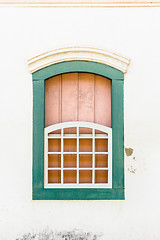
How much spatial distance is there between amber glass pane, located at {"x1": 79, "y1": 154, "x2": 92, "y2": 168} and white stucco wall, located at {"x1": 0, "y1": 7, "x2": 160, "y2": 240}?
498 millimetres

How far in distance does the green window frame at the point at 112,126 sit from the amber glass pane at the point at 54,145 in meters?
0.14

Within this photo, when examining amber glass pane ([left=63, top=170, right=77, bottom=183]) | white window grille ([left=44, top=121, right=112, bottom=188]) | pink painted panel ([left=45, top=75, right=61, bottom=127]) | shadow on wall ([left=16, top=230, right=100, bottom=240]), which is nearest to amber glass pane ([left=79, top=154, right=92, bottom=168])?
white window grille ([left=44, top=121, right=112, bottom=188])

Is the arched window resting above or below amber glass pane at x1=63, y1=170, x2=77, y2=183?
above

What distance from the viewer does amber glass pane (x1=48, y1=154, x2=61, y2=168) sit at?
424 centimetres

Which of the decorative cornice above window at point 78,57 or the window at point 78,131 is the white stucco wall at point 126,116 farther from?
the window at point 78,131

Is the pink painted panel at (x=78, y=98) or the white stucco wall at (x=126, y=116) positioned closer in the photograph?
the white stucco wall at (x=126, y=116)

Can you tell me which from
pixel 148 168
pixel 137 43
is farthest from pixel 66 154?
pixel 137 43

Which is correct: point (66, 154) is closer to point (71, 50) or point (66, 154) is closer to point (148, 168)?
point (148, 168)

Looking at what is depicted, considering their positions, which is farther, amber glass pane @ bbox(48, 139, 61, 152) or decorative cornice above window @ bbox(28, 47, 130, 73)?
amber glass pane @ bbox(48, 139, 61, 152)

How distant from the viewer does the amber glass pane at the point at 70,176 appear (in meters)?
4.24

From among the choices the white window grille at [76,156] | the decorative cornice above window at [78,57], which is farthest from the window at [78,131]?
the decorative cornice above window at [78,57]

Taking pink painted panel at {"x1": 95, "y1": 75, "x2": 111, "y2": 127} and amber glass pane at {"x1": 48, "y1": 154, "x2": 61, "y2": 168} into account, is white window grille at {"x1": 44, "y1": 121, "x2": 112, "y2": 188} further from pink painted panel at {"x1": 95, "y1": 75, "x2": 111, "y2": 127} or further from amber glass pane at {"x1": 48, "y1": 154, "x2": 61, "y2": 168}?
pink painted panel at {"x1": 95, "y1": 75, "x2": 111, "y2": 127}

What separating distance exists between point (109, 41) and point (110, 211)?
2.32 meters

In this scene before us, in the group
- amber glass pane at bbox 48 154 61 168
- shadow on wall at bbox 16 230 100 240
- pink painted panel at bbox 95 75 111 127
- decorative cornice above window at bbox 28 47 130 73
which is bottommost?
shadow on wall at bbox 16 230 100 240
